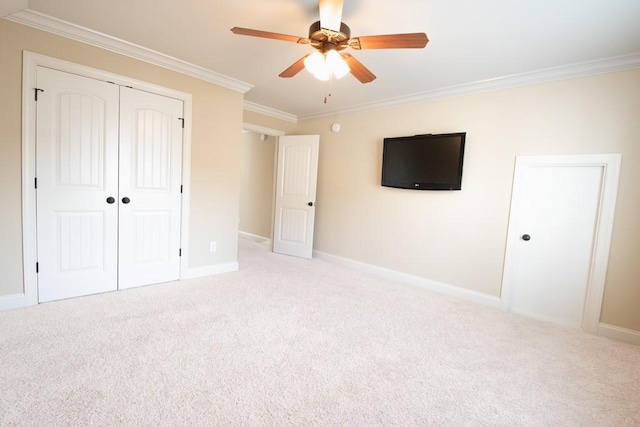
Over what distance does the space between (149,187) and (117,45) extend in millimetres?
1408

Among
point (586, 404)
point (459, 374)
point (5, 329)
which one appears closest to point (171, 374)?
point (5, 329)

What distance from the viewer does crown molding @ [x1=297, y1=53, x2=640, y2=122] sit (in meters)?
2.58

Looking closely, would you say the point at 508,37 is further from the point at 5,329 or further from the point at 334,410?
the point at 5,329

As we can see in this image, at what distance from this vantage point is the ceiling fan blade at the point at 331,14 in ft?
5.68

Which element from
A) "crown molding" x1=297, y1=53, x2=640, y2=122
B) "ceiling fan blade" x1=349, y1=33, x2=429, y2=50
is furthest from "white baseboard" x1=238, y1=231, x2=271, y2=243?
"ceiling fan blade" x1=349, y1=33, x2=429, y2=50

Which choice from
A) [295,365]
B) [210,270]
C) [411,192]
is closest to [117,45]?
[210,270]

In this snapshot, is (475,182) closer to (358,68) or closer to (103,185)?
(358,68)

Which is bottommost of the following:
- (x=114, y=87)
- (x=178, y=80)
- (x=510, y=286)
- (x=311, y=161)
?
(x=510, y=286)

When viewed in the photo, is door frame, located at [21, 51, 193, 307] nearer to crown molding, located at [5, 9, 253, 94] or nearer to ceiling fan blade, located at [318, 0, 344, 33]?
crown molding, located at [5, 9, 253, 94]

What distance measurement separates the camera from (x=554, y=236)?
2.95 m

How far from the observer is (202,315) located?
263cm

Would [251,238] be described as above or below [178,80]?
below

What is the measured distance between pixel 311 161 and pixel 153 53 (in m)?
2.62

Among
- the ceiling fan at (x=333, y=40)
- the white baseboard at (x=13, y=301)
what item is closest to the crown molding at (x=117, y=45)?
the ceiling fan at (x=333, y=40)
